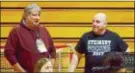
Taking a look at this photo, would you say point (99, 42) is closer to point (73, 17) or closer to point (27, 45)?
point (27, 45)

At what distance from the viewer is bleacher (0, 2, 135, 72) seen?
6473 millimetres

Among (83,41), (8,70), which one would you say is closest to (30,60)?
(83,41)

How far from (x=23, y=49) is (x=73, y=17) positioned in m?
2.65

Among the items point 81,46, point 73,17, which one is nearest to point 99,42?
→ point 81,46

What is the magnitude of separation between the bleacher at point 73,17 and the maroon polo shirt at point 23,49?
2.45 meters

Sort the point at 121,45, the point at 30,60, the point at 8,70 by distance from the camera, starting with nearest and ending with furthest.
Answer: the point at 30,60, the point at 121,45, the point at 8,70

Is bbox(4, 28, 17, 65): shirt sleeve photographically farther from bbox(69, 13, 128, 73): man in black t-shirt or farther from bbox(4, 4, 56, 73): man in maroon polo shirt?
bbox(69, 13, 128, 73): man in black t-shirt

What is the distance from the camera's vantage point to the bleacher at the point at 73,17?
6473mm

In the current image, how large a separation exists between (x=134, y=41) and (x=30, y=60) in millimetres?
2803

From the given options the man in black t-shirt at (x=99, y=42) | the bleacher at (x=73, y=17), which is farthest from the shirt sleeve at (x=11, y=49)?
the bleacher at (x=73, y=17)

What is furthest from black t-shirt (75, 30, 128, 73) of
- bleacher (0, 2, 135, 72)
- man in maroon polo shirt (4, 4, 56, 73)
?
bleacher (0, 2, 135, 72)

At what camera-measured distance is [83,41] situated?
4.41 metres

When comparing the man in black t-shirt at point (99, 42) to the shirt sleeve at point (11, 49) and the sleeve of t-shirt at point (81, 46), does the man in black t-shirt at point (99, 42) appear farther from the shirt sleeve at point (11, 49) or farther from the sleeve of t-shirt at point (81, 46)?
the shirt sleeve at point (11, 49)

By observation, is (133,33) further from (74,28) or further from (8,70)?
(8,70)
